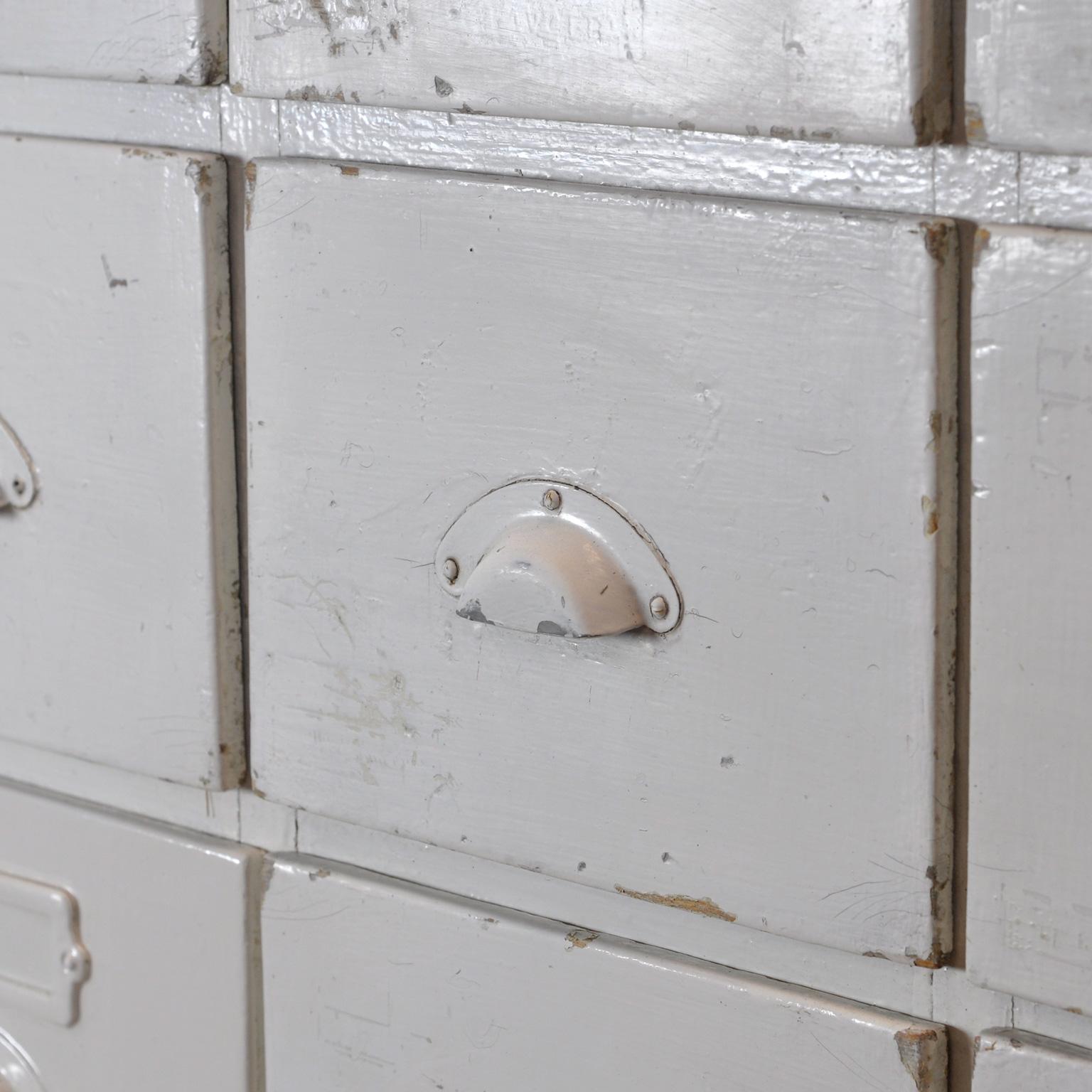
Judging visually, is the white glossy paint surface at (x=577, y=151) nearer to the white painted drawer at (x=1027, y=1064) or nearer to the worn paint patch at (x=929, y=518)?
the worn paint patch at (x=929, y=518)

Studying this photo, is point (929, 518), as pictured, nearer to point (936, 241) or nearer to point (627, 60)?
point (936, 241)

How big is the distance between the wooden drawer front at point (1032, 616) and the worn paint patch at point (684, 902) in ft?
0.40

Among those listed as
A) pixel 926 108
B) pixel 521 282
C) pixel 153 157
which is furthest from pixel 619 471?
pixel 153 157

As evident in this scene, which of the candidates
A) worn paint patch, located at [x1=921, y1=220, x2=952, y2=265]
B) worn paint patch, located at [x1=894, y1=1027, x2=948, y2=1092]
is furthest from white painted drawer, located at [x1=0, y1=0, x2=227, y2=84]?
worn paint patch, located at [x1=894, y1=1027, x2=948, y2=1092]

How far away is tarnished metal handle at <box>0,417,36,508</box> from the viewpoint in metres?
0.94

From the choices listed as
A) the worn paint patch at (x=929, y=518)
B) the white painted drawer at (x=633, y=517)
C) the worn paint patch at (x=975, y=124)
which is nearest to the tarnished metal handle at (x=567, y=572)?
the white painted drawer at (x=633, y=517)

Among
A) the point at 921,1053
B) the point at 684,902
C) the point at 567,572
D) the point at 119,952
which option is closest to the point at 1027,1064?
the point at 921,1053

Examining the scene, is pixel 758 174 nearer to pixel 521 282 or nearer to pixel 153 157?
pixel 521 282

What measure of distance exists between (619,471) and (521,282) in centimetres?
10

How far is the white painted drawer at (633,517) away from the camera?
0.70m

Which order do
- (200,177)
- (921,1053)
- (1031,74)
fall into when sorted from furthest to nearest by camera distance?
(200,177) < (921,1053) < (1031,74)

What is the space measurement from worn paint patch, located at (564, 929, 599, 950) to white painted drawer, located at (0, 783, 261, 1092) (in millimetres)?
208

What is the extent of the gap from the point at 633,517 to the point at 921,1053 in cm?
28

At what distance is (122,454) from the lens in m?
0.91
